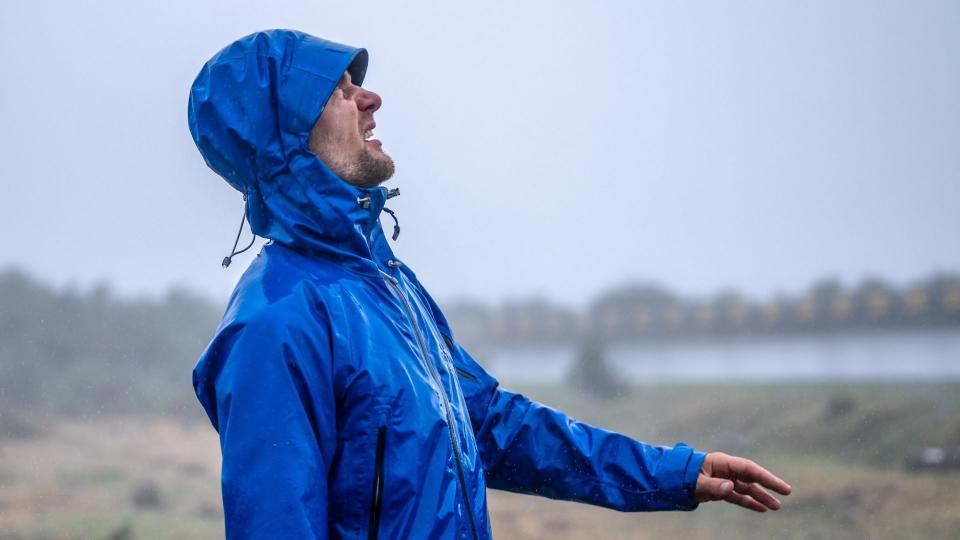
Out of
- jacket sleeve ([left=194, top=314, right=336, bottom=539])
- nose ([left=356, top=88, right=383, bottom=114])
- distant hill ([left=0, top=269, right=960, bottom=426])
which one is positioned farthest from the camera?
distant hill ([left=0, top=269, right=960, bottom=426])

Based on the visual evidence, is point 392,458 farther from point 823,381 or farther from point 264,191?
point 823,381

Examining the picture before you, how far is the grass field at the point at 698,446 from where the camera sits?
27.9ft

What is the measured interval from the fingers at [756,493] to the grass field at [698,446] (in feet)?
20.4

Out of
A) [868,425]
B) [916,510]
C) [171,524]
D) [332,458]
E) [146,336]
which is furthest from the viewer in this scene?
[146,336]

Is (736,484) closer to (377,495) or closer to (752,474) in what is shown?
(752,474)

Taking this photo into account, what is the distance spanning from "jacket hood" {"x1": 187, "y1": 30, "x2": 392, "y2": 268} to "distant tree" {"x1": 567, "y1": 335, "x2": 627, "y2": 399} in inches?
512

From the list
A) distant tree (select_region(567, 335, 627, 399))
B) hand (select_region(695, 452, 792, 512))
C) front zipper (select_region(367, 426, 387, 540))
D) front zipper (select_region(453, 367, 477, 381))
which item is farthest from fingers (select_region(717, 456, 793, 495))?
distant tree (select_region(567, 335, 627, 399))

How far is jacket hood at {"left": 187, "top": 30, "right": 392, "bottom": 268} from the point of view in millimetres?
1981

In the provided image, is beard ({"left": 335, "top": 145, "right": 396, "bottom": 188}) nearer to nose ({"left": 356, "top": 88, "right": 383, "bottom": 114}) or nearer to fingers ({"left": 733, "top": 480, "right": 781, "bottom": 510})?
nose ({"left": 356, "top": 88, "right": 383, "bottom": 114})

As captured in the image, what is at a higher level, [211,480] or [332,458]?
[332,458]

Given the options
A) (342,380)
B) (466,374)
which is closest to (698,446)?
(466,374)

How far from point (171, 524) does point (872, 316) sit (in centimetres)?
1349

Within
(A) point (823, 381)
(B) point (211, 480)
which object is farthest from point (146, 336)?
(A) point (823, 381)

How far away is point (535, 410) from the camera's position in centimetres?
240
